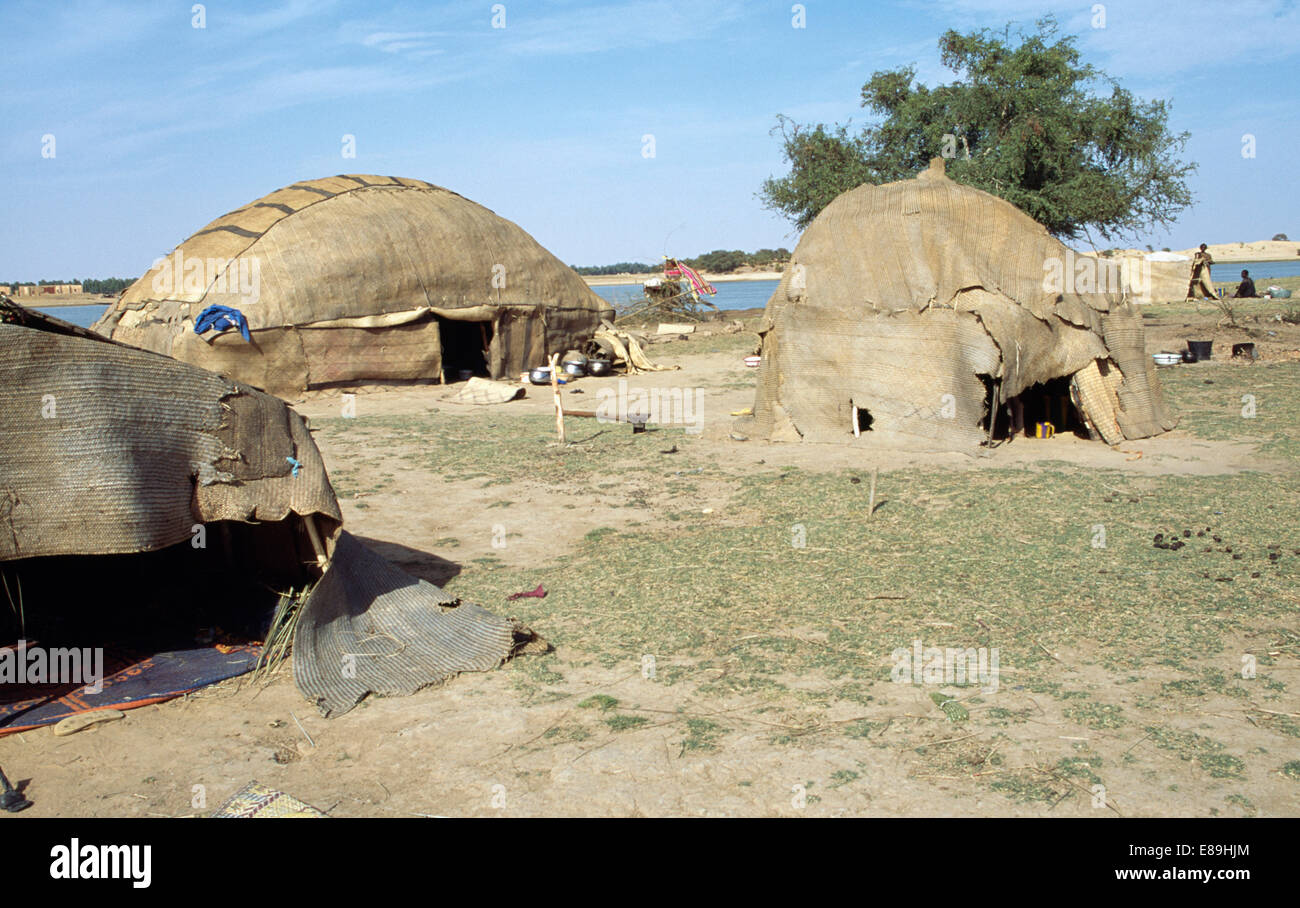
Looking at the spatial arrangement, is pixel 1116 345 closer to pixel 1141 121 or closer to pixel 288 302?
pixel 1141 121

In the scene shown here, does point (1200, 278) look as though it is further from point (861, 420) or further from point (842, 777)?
point (842, 777)

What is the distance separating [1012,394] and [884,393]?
5.22 feet

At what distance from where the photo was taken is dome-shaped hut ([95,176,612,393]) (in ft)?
63.1

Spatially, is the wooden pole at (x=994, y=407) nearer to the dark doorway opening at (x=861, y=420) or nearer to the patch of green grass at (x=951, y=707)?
the dark doorway opening at (x=861, y=420)

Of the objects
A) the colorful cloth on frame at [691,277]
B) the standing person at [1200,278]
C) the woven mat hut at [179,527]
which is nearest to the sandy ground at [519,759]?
the woven mat hut at [179,527]

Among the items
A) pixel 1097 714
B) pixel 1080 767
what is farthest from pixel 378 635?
pixel 1097 714

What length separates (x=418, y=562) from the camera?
28.6 ft

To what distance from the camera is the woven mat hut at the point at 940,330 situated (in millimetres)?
12523

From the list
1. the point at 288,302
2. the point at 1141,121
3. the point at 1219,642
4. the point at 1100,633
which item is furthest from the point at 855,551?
the point at 1141,121

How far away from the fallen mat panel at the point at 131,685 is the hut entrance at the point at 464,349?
53.6 feet

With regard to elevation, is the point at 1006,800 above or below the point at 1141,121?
below

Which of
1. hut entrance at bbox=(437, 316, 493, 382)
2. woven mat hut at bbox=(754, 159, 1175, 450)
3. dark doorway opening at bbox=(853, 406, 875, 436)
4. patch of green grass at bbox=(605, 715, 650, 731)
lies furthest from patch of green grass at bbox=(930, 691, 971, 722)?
hut entrance at bbox=(437, 316, 493, 382)

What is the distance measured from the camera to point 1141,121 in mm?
23344

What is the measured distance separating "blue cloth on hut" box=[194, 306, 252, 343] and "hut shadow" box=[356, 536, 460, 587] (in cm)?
1107
